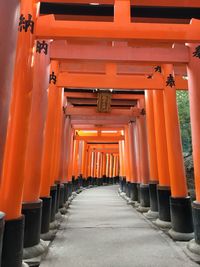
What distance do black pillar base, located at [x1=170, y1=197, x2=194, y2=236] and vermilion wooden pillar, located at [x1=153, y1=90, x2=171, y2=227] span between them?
1083mm

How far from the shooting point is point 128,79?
296 inches

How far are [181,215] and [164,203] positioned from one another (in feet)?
4.55

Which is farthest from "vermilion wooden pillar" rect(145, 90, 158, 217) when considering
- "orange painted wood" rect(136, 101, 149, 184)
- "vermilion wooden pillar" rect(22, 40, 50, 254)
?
"vermilion wooden pillar" rect(22, 40, 50, 254)

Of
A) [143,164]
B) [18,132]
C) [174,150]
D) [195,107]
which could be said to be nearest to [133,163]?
[143,164]

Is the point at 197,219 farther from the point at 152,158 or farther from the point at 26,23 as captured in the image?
the point at 26,23

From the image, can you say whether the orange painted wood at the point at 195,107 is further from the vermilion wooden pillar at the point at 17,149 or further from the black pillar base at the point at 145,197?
the black pillar base at the point at 145,197

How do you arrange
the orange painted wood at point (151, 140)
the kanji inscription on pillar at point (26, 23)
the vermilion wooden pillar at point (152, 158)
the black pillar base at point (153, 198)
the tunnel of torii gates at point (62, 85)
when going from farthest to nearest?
the orange painted wood at point (151, 140) < the vermilion wooden pillar at point (152, 158) < the black pillar base at point (153, 198) < the kanji inscription on pillar at point (26, 23) < the tunnel of torii gates at point (62, 85)

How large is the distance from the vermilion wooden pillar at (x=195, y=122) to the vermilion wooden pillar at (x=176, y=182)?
85cm

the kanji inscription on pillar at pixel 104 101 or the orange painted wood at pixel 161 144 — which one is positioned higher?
the kanji inscription on pillar at pixel 104 101

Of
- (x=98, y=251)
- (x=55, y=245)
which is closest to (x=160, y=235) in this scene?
(x=98, y=251)

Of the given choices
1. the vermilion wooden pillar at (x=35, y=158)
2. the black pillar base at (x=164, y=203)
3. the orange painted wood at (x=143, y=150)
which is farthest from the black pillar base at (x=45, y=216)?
the orange painted wood at (x=143, y=150)

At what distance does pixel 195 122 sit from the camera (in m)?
5.28

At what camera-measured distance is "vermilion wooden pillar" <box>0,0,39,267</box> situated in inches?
141

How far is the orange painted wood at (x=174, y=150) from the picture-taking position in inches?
247
